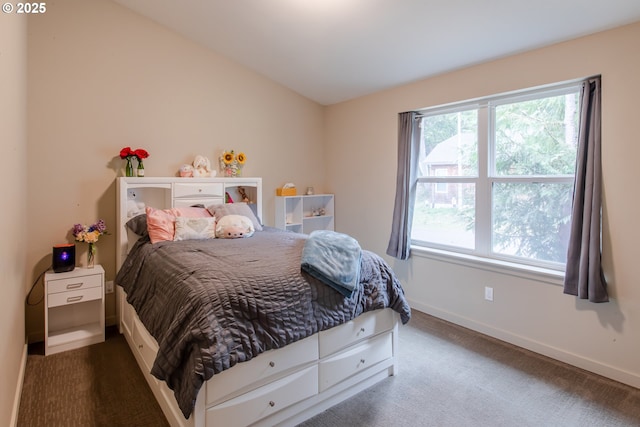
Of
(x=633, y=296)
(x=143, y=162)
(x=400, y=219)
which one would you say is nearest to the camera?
(x=633, y=296)

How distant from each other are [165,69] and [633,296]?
4.07 meters

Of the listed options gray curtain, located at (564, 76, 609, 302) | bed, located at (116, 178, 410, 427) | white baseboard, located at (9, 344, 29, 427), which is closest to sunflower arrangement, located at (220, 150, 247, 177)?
bed, located at (116, 178, 410, 427)

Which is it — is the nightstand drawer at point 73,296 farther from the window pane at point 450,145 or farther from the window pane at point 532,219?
the window pane at point 532,219

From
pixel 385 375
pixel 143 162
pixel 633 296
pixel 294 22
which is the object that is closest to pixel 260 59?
pixel 294 22

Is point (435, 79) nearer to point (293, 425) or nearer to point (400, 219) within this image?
point (400, 219)

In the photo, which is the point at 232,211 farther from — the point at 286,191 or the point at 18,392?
the point at 18,392

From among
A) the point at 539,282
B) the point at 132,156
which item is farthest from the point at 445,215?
the point at 132,156

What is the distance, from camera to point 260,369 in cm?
172

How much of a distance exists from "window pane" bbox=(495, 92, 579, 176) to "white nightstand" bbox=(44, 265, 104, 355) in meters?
3.43

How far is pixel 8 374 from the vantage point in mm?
1751

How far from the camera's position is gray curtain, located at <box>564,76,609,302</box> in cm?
231

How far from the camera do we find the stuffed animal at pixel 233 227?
2.91 m

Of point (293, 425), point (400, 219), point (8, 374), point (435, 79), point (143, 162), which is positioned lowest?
point (293, 425)

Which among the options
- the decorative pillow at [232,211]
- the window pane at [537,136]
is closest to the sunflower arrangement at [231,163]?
the decorative pillow at [232,211]
